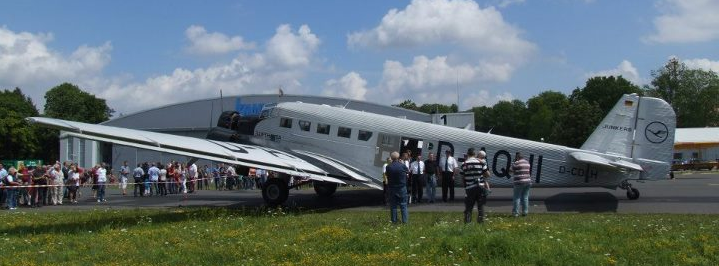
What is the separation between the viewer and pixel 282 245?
10523 mm

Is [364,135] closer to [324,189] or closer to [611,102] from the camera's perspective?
[324,189]

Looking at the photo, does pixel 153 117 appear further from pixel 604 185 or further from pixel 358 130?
pixel 604 185

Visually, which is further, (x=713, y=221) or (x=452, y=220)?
(x=452, y=220)

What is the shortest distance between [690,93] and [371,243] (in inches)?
4562

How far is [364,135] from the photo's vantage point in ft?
66.9

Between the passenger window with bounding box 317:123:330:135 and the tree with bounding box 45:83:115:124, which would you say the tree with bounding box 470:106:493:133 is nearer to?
the tree with bounding box 45:83:115:124

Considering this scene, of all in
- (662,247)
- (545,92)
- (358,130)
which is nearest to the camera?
(662,247)

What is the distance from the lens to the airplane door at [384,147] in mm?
20234

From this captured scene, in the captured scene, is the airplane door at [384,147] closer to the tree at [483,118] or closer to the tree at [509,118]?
the tree at [509,118]

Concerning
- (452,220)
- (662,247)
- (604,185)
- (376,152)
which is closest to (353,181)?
(376,152)

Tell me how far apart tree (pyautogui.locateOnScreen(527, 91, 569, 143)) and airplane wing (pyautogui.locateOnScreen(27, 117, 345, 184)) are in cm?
10939

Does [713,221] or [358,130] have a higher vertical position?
[358,130]

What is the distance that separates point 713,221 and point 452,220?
550 cm

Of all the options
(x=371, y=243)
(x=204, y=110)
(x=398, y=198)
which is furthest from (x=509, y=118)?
(x=371, y=243)
